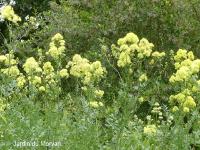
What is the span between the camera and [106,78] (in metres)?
8.07

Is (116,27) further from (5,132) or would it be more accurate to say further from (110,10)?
(5,132)

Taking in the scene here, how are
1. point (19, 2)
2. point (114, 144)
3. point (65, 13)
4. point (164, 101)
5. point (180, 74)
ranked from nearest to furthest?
point (114, 144), point (180, 74), point (164, 101), point (65, 13), point (19, 2)

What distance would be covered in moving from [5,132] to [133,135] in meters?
1.26

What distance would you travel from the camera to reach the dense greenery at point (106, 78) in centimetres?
394

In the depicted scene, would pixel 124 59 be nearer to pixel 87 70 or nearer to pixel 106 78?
pixel 87 70

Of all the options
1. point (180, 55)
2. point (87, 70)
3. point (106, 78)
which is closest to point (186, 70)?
point (180, 55)

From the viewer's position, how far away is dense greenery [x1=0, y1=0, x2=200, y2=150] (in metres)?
3.94

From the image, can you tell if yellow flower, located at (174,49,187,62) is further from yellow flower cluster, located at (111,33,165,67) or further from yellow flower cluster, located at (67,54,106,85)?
yellow flower cluster, located at (67,54,106,85)

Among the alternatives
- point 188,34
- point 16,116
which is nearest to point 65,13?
point 188,34

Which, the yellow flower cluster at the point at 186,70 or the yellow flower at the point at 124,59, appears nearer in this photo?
the yellow flower cluster at the point at 186,70

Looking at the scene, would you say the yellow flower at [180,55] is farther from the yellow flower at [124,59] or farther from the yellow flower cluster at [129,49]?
the yellow flower at [124,59]

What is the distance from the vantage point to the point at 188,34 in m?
8.41

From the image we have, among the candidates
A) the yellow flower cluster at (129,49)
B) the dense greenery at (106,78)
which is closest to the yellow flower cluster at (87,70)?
the dense greenery at (106,78)

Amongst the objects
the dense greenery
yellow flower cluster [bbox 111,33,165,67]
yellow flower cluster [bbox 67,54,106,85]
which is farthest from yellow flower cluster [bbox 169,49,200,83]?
yellow flower cluster [bbox 67,54,106,85]
